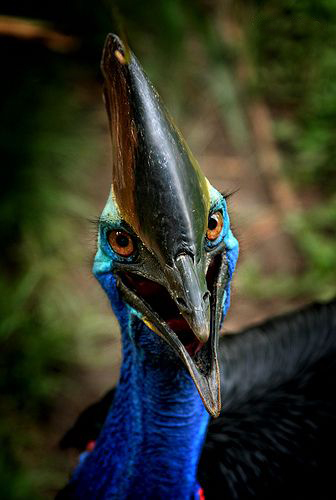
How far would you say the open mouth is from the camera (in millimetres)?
1258

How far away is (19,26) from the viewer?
276 centimetres

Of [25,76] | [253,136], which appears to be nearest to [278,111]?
[253,136]

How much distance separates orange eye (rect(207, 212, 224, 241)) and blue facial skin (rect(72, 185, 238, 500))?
188 mm

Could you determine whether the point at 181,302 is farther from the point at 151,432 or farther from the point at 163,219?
the point at 151,432

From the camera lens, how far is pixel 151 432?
57.5 inches

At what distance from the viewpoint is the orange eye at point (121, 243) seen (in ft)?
3.97

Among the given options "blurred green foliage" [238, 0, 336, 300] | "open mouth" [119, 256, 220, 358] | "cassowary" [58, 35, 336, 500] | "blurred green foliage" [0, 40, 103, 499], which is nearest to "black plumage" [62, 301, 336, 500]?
"cassowary" [58, 35, 336, 500]

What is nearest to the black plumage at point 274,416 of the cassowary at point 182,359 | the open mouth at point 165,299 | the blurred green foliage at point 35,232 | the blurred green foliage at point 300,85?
the cassowary at point 182,359

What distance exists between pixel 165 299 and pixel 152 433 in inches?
13.2

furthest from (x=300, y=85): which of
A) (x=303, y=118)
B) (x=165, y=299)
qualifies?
(x=165, y=299)

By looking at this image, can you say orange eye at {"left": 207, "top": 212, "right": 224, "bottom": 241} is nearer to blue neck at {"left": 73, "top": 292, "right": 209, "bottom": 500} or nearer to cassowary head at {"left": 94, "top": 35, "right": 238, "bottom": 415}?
cassowary head at {"left": 94, "top": 35, "right": 238, "bottom": 415}

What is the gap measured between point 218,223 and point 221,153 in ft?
9.73

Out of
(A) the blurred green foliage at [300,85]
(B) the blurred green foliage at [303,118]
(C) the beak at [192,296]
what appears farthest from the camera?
(A) the blurred green foliage at [300,85]

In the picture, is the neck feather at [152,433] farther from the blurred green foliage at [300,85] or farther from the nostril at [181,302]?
the blurred green foliage at [300,85]
